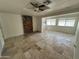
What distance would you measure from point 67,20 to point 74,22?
0.96 meters

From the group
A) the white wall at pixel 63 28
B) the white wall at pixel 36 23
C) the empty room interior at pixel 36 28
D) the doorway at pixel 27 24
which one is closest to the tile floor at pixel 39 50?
the empty room interior at pixel 36 28

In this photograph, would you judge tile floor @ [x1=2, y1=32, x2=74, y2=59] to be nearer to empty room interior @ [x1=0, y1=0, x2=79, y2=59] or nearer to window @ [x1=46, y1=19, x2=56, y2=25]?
empty room interior @ [x1=0, y1=0, x2=79, y2=59]

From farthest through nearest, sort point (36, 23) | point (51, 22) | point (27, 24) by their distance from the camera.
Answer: point (51, 22)
point (36, 23)
point (27, 24)

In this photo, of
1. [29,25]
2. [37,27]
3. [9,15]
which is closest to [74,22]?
[37,27]

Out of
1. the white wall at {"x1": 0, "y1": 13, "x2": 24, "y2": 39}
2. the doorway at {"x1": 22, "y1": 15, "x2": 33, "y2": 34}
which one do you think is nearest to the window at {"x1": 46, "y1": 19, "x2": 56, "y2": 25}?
the doorway at {"x1": 22, "y1": 15, "x2": 33, "y2": 34}

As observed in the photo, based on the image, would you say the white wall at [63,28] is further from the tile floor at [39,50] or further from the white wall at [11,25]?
the white wall at [11,25]

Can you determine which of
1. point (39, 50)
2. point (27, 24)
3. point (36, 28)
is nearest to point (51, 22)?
point (36, 28)

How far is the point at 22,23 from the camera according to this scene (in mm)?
5867

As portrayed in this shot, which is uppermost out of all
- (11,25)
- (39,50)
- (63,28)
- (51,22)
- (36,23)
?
(51,22)

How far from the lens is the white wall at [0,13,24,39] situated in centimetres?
441

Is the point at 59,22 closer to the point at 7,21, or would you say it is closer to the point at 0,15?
the point at 7,21

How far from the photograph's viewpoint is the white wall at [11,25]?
174 inches

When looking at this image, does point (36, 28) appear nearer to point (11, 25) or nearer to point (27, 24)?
point (27, 24)

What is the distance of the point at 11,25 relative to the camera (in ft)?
16.0
